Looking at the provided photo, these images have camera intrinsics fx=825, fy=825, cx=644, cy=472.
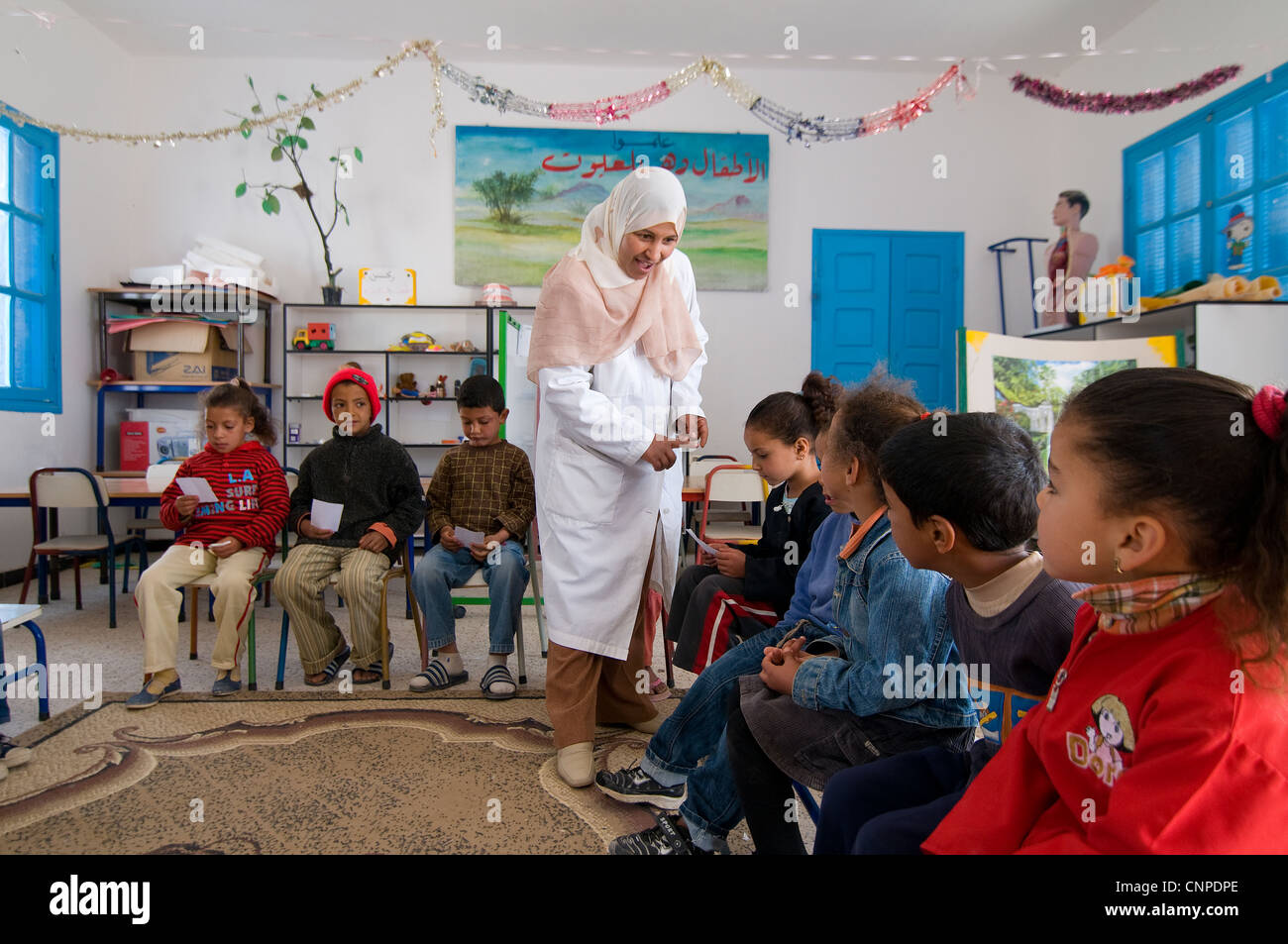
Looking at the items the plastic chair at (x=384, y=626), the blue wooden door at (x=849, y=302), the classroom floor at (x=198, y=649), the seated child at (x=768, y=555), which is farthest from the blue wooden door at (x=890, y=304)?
the seated child at (x=768, y=555)

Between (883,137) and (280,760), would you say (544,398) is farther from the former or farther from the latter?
(883,137)

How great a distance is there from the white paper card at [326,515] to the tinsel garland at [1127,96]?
4.12 metres

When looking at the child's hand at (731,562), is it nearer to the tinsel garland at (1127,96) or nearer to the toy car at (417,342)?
the tinsel garland at (1127,96)

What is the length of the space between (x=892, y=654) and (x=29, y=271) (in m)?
5.84

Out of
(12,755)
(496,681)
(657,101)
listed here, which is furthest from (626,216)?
(657,101)

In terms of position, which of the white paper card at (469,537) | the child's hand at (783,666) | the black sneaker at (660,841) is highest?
the white paper card at (469,537)

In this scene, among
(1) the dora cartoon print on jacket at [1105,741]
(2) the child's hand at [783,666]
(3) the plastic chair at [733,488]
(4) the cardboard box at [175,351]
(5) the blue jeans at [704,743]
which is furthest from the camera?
(4) the cardboard box at [175,351]

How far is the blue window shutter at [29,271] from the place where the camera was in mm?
4828

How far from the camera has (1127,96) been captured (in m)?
4.46

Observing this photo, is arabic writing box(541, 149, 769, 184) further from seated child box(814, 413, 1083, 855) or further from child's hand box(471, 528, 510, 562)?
seated child box(814, 413, 1083, 855)

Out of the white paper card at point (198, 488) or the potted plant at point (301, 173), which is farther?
the potted plant at point (301, 173)

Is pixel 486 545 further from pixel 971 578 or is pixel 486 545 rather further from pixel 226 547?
pixel 971 578

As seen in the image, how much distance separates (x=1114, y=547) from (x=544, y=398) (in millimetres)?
1458

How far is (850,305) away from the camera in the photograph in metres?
6.35
